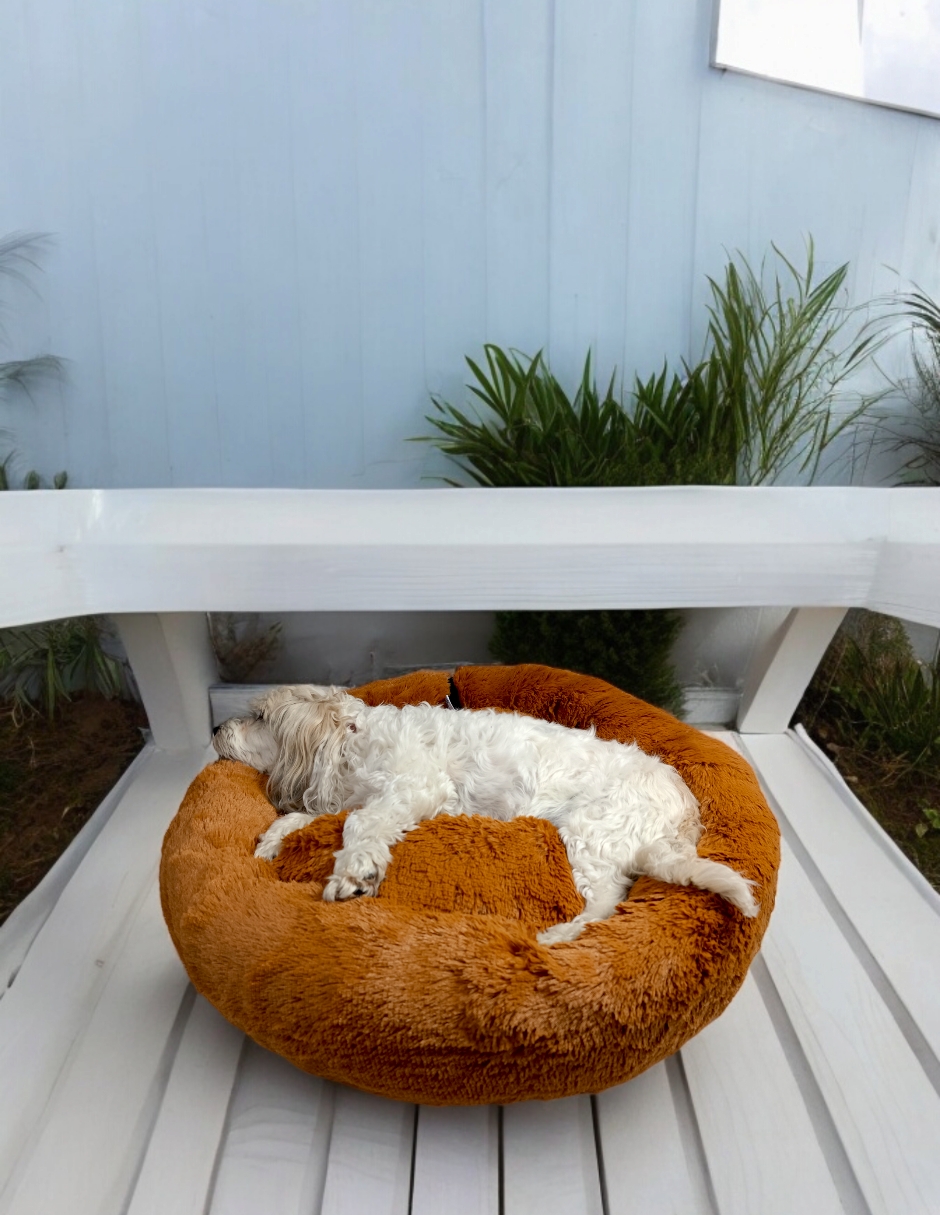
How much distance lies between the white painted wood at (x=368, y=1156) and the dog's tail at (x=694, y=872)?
19.3 inches

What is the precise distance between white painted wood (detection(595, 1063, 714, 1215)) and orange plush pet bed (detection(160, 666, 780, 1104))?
0.11 metres

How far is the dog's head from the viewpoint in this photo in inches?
68.1

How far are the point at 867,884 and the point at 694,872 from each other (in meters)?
0.73

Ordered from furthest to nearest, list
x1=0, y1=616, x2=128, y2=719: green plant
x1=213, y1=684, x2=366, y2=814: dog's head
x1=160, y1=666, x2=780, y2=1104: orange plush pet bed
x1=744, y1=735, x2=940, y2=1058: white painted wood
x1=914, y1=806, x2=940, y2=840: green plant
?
x1=0, y1=616, x2=128, y2=719: green plant
x1=914, y1=806, x2=940, y2=840: green plant
x1=213, y1=684, x2=366, y2=814: dog's head
x1=744, y1=735, x2=940, y2=1058: white painted wood
x1=160, y1=666, x2=780, y2=1104: orange plush pet bed

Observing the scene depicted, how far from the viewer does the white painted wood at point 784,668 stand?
224cm

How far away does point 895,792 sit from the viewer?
231 cm

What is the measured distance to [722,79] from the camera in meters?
2.45

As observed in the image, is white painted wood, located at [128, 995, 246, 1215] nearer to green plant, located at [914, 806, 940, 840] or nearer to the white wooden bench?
the white wooden bench

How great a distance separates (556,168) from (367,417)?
2.77 feet

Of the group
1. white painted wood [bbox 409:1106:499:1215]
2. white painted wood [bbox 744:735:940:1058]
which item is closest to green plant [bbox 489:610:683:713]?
white painted wood [bbox 744:735:940:1058]

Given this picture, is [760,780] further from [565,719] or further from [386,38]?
[386,38]

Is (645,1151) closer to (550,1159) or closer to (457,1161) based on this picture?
(550,1159)

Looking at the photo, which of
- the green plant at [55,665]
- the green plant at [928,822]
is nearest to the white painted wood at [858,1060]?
the green plant at [928,822]

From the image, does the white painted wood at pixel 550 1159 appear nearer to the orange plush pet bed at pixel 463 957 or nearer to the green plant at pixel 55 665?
the orange plush pet bed at pixel 463 957
